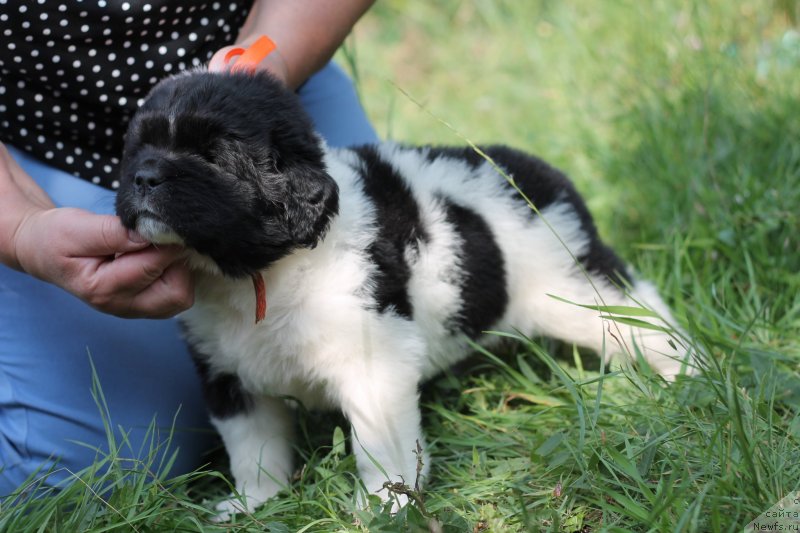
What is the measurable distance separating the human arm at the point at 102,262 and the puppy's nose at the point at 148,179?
0.18 metres

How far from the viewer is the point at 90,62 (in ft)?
9.54

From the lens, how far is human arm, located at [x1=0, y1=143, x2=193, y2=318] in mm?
2295

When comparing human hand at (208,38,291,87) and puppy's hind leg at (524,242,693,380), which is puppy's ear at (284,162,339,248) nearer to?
human hand at (208,38,291,87)

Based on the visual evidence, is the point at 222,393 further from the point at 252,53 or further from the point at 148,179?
the point at 252,53

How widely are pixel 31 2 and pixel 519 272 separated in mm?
1837

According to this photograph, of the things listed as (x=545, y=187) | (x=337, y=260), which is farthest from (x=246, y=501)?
(x=545, y=187)

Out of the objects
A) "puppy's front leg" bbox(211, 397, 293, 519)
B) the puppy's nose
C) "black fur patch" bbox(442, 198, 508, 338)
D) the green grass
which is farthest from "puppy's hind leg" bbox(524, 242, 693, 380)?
the puppy's nose

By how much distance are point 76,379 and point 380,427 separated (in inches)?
47.5

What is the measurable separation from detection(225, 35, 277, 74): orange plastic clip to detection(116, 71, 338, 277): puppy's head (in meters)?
0.21

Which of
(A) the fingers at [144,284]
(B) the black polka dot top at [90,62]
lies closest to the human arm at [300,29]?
(B) the black polka dot top at [90,62]

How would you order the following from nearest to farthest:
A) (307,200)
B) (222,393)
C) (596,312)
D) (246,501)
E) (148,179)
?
(148,179)
(307,200)
(246,501)
(222,393)
(596,312)

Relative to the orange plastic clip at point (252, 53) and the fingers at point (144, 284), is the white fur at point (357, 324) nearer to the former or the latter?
the fingers at point (144, 284)

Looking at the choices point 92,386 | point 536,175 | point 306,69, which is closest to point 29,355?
point 92,386

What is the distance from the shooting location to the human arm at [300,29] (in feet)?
9.75
